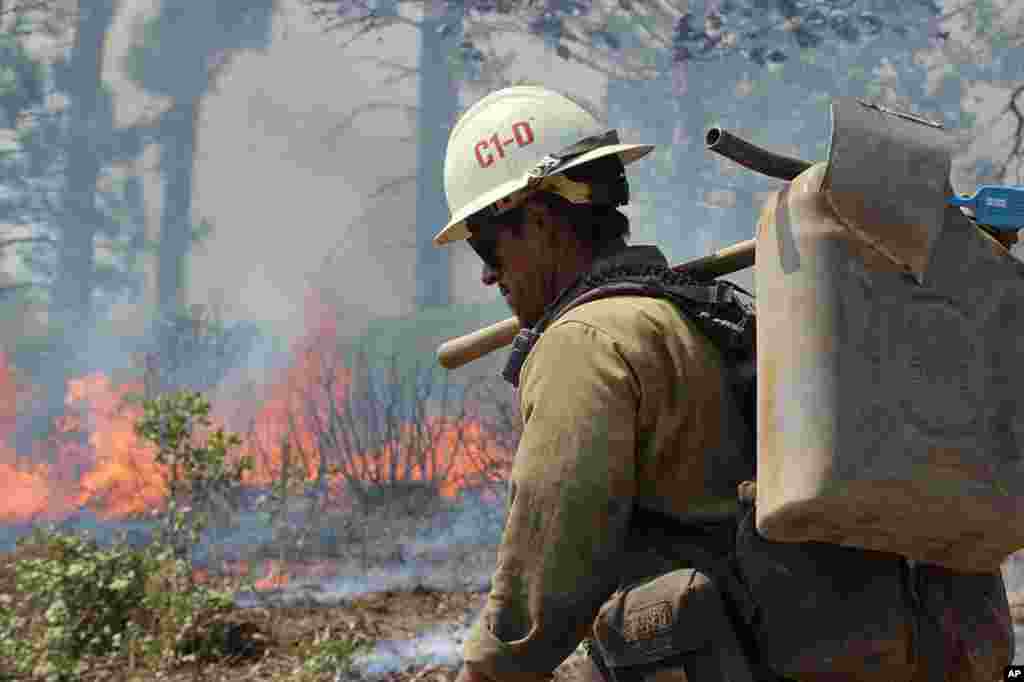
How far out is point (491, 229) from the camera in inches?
91.5

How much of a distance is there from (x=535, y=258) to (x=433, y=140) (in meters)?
7.72

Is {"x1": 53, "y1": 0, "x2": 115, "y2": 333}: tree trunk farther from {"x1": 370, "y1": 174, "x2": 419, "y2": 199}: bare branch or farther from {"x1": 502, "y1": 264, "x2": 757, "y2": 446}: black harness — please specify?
{"x1": 502, "y1": 264, "x2": 757, "y2": 446}: black harness

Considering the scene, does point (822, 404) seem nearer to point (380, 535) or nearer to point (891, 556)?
point (891, 556)

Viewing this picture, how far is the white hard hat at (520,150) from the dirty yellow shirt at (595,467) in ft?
1.23

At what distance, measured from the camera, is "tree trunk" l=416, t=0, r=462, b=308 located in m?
9.75

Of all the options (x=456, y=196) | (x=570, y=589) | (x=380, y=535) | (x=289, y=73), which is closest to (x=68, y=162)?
(x=289, y=73)

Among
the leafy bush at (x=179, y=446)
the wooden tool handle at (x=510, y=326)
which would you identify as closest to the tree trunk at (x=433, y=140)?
the leafy bush at (x=179, y=446)

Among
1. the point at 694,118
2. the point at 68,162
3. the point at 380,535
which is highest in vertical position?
the point at 694,118

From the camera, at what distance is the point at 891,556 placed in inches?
74.7

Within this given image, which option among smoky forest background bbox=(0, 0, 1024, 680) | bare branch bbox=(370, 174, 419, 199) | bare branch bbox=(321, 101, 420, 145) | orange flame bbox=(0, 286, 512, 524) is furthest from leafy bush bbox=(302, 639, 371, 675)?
bare branch bbox=(321, 101, 420, 145)

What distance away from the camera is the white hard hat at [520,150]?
2.26 metres

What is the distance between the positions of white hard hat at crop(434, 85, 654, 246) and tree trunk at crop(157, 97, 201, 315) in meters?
7.86

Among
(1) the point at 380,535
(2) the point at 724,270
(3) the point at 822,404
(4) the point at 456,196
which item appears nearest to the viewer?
(3) the point at 822,404

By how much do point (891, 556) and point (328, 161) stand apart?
27.4 feet
